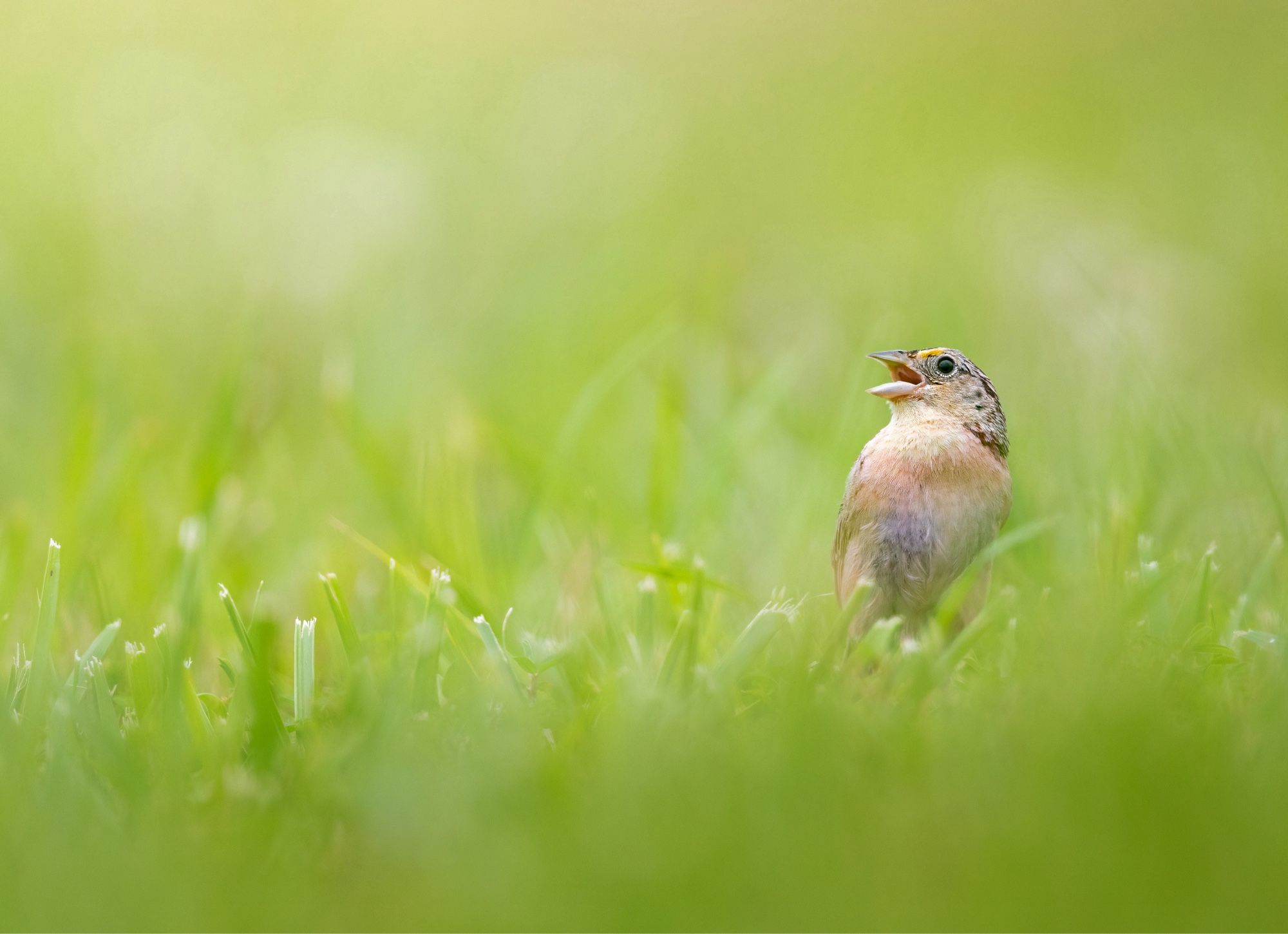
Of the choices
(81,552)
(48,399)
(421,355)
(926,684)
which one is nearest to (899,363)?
(926,684)

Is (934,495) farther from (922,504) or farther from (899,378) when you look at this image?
(899,378)

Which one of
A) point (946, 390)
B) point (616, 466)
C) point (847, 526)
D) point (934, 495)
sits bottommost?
point (616, 466)

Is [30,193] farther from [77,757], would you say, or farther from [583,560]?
[77,757]

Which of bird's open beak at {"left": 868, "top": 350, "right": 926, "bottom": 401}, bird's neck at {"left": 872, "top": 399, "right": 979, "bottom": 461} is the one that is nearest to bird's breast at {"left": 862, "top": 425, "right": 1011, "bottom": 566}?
bird's neck at {"left": 872, "top": 399, "right": 979, "bottom": 461}

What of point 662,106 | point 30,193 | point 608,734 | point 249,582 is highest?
point 662,106

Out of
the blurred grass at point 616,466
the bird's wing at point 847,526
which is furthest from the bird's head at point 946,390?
the blurred grass at point 616,466

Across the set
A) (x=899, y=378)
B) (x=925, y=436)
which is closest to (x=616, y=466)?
(x=899, y=378)
